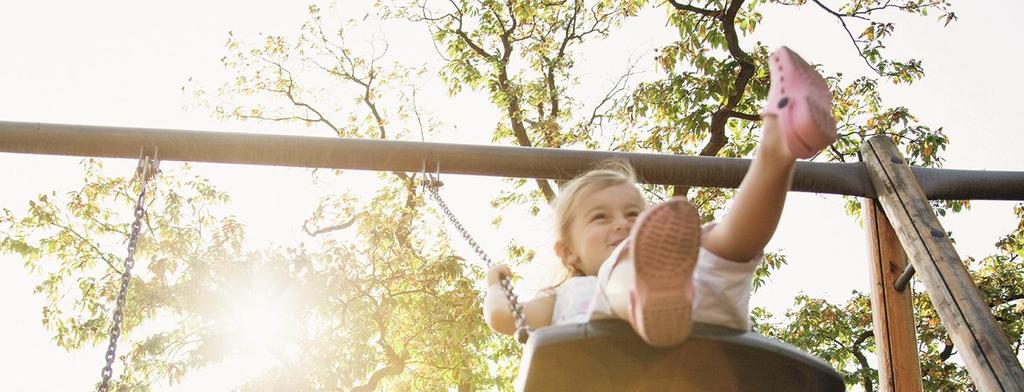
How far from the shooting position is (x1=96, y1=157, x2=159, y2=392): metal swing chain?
221 cm

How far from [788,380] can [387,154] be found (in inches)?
79.3

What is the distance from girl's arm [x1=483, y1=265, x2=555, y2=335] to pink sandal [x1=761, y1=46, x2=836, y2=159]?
88cm

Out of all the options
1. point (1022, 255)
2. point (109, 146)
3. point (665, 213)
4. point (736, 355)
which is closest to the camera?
point (665, 213)

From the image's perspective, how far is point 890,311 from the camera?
339 cm

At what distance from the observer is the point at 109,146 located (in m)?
3.06

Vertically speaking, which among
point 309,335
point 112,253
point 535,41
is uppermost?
point 535,41

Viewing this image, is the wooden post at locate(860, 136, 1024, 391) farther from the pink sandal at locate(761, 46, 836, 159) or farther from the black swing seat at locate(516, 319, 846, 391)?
the pink sandal at locate(761, 46, 836, 159)

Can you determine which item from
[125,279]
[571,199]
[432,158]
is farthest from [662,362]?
[432,158]

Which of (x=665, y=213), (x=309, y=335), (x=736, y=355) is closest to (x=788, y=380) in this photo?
(x=736, y=355)

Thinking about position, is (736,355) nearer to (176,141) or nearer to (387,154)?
(387,154)

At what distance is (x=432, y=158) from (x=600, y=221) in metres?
1.22

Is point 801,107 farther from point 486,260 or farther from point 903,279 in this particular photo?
point 903,279

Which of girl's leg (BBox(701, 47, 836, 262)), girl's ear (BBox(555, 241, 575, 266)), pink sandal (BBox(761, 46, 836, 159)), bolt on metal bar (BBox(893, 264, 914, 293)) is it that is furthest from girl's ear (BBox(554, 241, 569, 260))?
bolt on metal bar (BBox(893, 264, 914, 293))

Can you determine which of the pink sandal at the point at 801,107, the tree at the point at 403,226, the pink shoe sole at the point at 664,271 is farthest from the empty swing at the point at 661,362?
the tree at the point at 403,226
